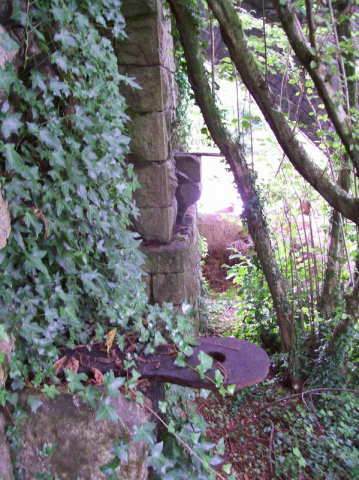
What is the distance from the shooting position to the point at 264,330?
13.8 feet

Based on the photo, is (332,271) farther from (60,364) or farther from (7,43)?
(7,43)

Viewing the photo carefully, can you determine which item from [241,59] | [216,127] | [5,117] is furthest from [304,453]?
Answer: [5,117]

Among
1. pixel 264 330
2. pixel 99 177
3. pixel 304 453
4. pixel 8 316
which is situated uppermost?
pixel 99 177

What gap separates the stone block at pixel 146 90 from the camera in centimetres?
234

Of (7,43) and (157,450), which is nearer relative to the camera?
(7,43)

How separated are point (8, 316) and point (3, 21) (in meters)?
0.96

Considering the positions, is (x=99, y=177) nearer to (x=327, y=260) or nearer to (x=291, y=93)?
(x=327, y=260)

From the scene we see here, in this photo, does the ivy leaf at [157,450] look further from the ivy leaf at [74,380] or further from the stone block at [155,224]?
the stone block at [155,224]

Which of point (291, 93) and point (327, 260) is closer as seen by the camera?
point (327, 260)

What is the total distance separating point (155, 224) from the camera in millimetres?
2510

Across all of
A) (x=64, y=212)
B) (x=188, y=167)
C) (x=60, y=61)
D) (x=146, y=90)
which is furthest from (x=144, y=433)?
(x=188, y=167)

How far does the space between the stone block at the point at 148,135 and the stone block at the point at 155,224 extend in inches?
12.1

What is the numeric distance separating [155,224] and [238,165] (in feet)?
3.93

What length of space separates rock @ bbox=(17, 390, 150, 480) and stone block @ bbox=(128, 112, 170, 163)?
1368 millimetres
